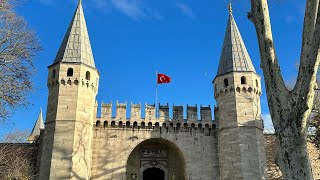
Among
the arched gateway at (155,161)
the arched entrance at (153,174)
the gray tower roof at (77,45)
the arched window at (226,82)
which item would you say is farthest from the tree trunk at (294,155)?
the gray tower roof at (77,45)

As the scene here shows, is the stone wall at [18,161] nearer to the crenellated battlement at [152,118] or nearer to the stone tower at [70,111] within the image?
the stone tower at [70,111]

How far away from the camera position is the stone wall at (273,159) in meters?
23.3

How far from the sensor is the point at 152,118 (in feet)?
71.9

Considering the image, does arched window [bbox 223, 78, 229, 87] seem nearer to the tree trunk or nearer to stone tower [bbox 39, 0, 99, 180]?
stone tower [bbox 39, 0, 99, 180]

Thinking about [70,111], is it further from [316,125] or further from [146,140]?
[316,125]

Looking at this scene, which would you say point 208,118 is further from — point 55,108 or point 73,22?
point 73,22

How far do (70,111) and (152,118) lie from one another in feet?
15.5

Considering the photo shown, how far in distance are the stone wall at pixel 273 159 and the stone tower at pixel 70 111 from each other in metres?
11.0

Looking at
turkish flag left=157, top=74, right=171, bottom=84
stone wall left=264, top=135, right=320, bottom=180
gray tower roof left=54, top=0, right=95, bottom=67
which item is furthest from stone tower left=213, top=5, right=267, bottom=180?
gray tower roof left=54, top=0, right=95, bottom=67

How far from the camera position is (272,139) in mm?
23969

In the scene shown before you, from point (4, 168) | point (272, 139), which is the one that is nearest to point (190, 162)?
point (272, 139)

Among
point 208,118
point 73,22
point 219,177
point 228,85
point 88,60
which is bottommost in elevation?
point 219,177

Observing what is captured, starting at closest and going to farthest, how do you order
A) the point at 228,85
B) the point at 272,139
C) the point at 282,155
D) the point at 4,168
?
1. the point at 282,155
2. the point at 4,168
3. the point at 228,85
4. the point at 272,139

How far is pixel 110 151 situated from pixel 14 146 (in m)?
5.35
